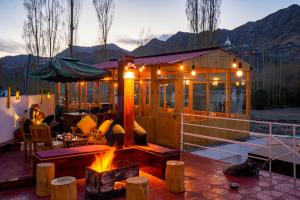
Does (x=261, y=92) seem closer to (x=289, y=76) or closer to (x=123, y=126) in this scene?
(x=289, y=76)

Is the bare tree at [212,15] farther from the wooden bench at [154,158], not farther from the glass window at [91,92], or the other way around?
the wooden bench at [154,158]

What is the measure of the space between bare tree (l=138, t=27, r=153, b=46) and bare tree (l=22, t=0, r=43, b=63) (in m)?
8.90

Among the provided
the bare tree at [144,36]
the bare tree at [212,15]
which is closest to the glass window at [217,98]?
the bare tree at [212,15]

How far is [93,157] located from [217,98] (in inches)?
275

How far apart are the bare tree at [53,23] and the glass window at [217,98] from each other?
11858 mm

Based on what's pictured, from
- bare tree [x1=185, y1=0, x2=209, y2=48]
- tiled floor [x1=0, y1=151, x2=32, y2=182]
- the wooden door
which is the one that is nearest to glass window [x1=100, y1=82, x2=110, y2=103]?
the wooden door

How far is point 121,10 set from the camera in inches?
746

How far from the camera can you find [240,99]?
10930 millimetres

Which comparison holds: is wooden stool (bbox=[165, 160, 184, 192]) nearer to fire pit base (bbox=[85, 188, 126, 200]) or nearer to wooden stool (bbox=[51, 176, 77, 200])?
fire pit base (bbox=[85, 188, 126, 200])

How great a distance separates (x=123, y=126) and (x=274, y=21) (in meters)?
87.2

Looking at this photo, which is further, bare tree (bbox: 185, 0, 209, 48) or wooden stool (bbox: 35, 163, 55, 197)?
bare tree (bbox: 185, 0, 209, 48)

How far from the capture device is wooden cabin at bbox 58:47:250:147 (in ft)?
27.7

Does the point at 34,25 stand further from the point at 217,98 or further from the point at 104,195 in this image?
the point at 104,195

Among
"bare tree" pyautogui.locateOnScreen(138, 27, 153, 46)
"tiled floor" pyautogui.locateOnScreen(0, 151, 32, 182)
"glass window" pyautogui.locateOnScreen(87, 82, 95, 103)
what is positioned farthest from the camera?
"bare tree" pyautogui.locateOnScreen(138, 27, 153, 46)
